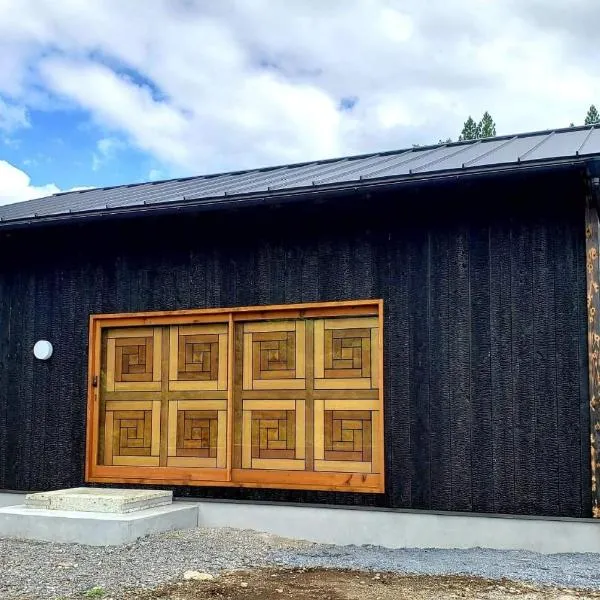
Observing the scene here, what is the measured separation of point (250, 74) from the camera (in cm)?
3020

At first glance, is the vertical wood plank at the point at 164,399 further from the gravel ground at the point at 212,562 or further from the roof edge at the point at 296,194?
the roof edge at the point at 296,194

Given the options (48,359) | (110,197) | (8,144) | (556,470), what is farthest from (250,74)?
(556,470)

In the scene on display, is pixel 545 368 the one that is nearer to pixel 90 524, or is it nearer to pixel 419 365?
pixel 419 365

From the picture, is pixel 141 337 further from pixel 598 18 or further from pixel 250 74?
pixel 598 18

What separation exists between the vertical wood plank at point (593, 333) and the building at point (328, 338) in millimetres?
14

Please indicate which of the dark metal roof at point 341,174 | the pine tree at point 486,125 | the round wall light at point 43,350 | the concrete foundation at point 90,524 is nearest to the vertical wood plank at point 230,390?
the concrete foundation at point 90,524

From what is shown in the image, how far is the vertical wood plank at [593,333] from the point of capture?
210 inches

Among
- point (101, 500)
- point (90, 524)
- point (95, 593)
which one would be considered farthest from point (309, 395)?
point (95, 593)

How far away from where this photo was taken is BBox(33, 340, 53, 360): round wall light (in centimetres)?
707

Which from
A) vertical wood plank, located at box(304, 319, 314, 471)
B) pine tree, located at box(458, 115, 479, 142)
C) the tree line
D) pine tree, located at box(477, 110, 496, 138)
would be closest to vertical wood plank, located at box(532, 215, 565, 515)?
vertical wood plank, located at box(304, 319, 314, 471)

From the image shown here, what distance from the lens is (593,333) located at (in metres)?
5.40

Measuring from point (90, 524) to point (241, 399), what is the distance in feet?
4.90

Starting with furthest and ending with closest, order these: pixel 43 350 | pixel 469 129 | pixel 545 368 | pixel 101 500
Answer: pixel 469 129, pixel 43 350, pixel 101 500, pixel 545 368

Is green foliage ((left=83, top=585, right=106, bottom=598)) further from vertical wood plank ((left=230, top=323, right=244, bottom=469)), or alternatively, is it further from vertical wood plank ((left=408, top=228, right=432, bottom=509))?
vertical wood plank ((left=408, top=228, right=432, bottom=509))
